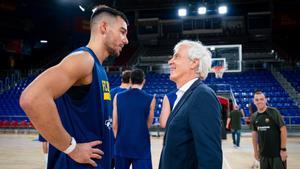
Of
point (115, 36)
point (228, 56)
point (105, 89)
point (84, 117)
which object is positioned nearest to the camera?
point (84, 117)

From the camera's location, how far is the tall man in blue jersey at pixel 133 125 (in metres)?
4.14

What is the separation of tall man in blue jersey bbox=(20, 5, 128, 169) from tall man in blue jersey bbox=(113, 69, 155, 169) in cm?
196

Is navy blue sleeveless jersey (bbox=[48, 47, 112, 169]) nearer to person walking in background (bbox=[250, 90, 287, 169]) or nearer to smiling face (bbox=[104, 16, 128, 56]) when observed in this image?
smiling face (bbox=[104, 16, 128, 56])

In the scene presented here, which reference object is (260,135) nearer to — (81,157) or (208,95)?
(208,95)

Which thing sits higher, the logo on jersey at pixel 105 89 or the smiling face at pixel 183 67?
the smiling face at pixel 183 67

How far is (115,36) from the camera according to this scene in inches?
89.9

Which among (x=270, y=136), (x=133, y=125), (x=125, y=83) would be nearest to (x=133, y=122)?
(x=133, y=125)

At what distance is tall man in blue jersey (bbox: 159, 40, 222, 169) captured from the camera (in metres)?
2.07

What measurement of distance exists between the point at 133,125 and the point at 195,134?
87.0 inches

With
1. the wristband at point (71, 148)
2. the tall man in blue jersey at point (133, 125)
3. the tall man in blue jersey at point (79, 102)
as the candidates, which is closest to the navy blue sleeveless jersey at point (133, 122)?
the tall man in blue jersey at point (133, 125)

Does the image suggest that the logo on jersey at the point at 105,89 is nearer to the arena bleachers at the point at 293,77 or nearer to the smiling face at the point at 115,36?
the smiling face at the point at 115,36

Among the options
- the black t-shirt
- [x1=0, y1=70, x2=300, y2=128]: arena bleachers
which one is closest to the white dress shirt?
the black t-shirt

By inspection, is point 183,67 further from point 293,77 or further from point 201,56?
point 293,77

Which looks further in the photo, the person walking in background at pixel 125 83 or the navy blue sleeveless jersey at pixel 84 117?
the person walking in background at pixel 125 83
